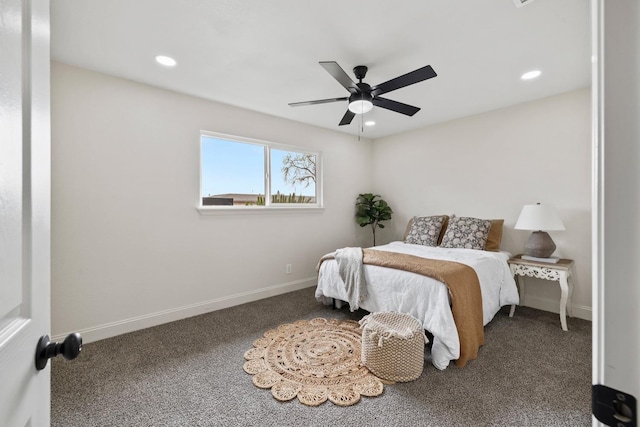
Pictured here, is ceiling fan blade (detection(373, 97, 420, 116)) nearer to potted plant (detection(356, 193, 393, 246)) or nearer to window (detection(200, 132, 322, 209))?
window (detection(200, 132, 322, 209))

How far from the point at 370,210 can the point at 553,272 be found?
253 cm

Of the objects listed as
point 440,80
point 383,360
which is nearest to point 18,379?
point 383,360

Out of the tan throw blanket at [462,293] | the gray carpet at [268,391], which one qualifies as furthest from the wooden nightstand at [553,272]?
the tan throw blanket at [462,293]

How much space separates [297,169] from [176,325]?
2559mm

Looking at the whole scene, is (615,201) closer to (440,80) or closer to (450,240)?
(440,80)

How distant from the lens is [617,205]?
45cm

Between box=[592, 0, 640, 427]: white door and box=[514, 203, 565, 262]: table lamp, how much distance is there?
2.98 metres

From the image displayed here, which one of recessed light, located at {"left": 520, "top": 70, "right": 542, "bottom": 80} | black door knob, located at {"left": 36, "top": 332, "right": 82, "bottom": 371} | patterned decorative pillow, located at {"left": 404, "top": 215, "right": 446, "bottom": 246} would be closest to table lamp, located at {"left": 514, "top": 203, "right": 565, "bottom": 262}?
patterned decorative pillow, located at {"left": 404, "top": 215, "right": 446, "bottom": 246}

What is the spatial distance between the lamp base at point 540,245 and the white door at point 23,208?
3.82 meters

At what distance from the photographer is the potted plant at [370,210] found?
4.72 m

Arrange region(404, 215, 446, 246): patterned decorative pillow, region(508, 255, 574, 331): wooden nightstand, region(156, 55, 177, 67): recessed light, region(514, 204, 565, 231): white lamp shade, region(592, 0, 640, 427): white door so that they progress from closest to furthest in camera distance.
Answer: region(592, 0, 640, 427): white door < region(156, 55, 177, 67): recessed light < region(508, 255, 574, 331): wooden nightstand < region(514, 204, 565, 231): white lamp shade < region(404, 215, 446, 246): patterned decorative pillow

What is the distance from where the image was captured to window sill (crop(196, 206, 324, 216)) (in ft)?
10.8

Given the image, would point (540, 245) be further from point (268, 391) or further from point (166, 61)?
point (166, 61)

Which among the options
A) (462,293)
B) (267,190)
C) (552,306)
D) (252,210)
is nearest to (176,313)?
(252,210)
